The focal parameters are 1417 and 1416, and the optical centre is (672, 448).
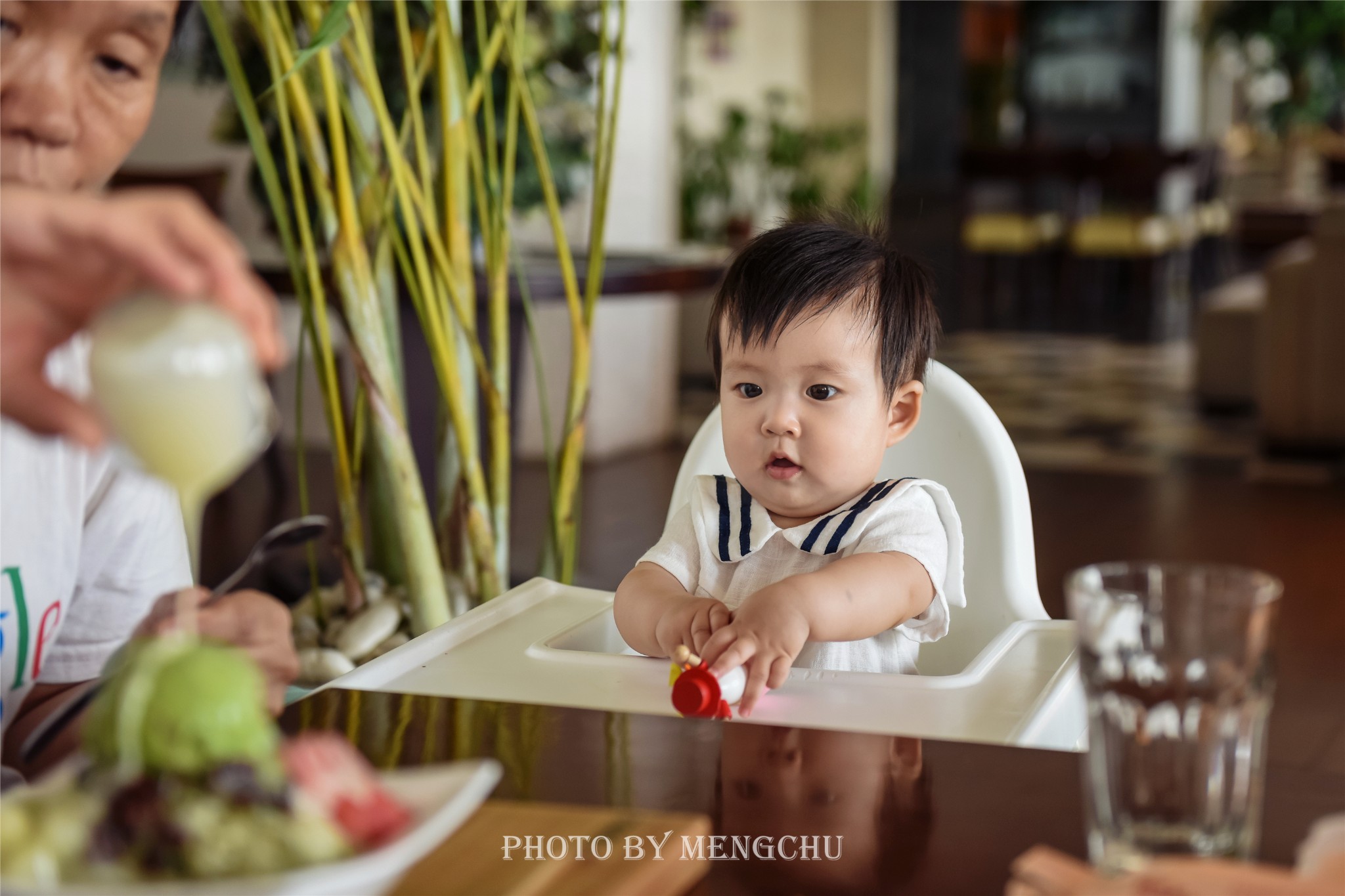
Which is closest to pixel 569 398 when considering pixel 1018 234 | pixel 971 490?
pixel 971 490

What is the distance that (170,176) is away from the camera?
3707 millimetres

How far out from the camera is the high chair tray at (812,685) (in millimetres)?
740

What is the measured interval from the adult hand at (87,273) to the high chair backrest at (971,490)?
0.69m

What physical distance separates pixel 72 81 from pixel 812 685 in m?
0.54

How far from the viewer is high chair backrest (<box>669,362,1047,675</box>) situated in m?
1.14

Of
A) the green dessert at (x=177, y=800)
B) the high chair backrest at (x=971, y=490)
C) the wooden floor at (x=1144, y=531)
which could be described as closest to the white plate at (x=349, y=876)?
the green dessert at (x=177, y=800)

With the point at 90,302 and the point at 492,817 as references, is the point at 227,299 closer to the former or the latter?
the point at 90,302

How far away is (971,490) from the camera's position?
1.19 metres

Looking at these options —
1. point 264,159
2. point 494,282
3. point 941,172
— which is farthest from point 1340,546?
point 941,172

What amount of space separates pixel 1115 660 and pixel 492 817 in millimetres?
245

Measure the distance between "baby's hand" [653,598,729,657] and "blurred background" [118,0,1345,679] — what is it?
473 millimetres

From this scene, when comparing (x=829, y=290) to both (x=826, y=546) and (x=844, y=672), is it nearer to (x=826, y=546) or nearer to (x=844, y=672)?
(x=826, y=546)

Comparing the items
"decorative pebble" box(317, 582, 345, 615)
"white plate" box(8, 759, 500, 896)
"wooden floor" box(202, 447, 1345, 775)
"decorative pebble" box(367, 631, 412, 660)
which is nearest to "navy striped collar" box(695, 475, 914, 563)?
"white plate" box(8, 759, 500, 896)

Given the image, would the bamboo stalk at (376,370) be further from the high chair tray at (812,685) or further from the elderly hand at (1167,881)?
the elderly hand at (1167,881)
